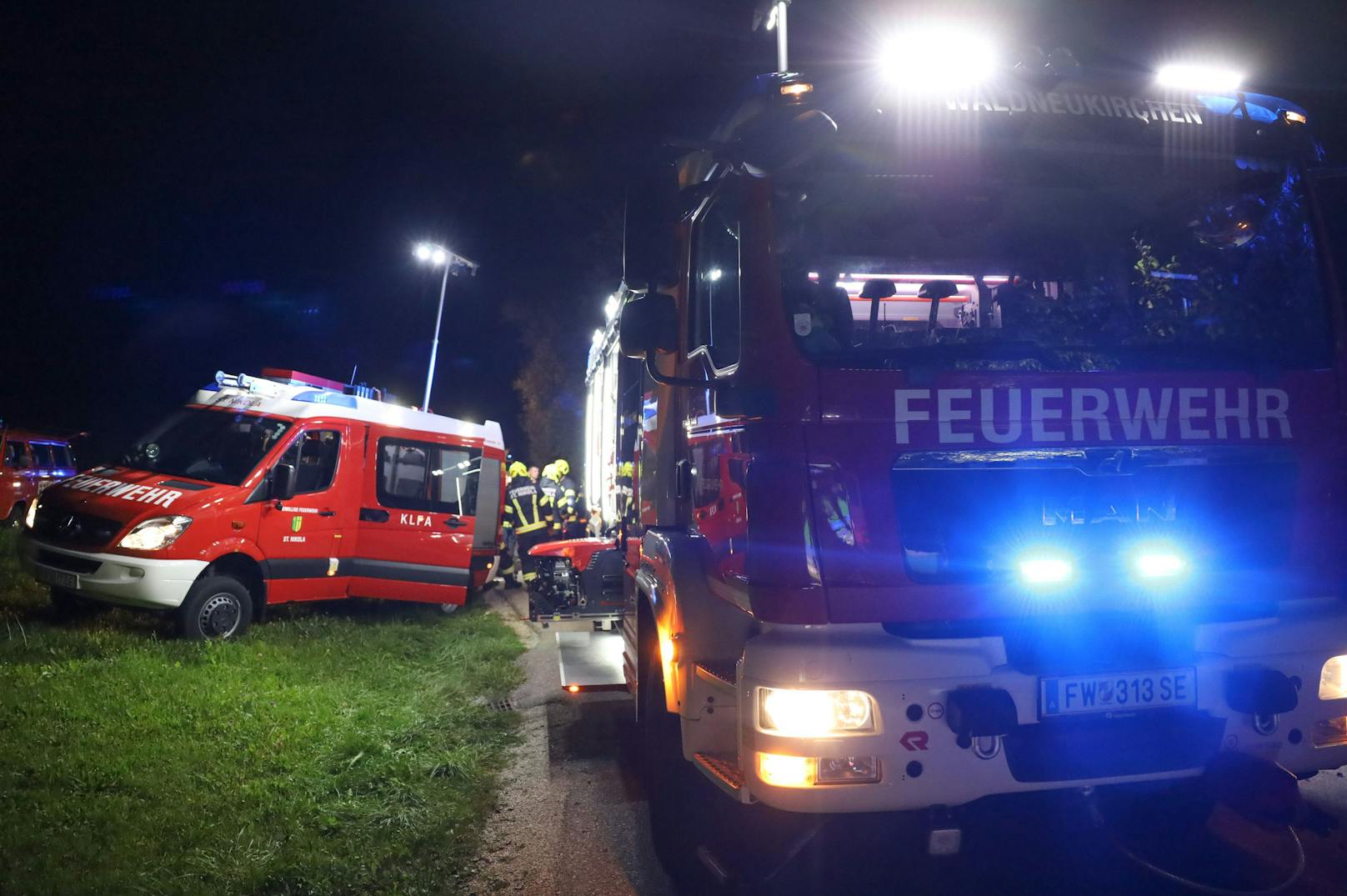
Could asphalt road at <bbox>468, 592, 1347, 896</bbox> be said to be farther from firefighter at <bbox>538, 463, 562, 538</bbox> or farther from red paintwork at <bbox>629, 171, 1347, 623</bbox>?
firefighter at <bbox>538, 463, 562, 538</bbox>

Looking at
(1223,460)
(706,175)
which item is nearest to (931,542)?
(1223,460)

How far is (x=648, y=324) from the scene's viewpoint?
362 centimetres

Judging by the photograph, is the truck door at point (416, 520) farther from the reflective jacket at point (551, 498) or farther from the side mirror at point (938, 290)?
the side mirror at point (938, 290)

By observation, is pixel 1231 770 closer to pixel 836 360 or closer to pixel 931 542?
pixel 931 542

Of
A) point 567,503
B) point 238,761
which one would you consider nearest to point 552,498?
point 567,503

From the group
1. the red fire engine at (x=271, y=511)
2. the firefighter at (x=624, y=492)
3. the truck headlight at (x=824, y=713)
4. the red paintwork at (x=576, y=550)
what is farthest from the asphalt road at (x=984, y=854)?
the red fire engine at (x=271, y=511)

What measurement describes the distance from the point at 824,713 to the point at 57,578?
747 centimetres

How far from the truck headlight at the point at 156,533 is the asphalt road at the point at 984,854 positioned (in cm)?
453

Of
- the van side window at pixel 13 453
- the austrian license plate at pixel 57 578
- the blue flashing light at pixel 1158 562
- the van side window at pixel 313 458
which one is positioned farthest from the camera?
the van side window at pixel 13 453

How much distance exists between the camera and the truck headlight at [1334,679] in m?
A: 2.97

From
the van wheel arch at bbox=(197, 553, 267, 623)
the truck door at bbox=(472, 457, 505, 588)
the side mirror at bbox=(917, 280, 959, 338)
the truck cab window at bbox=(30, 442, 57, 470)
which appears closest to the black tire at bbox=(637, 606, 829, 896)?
the side mirror at bbox=(917, 280, 959, 338)

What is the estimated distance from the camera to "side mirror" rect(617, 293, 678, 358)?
11.8 ft

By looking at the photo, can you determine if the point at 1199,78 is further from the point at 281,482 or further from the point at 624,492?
the point at 281,482

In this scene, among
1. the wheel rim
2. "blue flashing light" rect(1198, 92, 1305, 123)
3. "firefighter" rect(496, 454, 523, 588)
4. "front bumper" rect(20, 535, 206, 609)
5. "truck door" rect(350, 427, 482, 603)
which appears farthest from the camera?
"firefighter" rect(496, 454, 523, 588)
